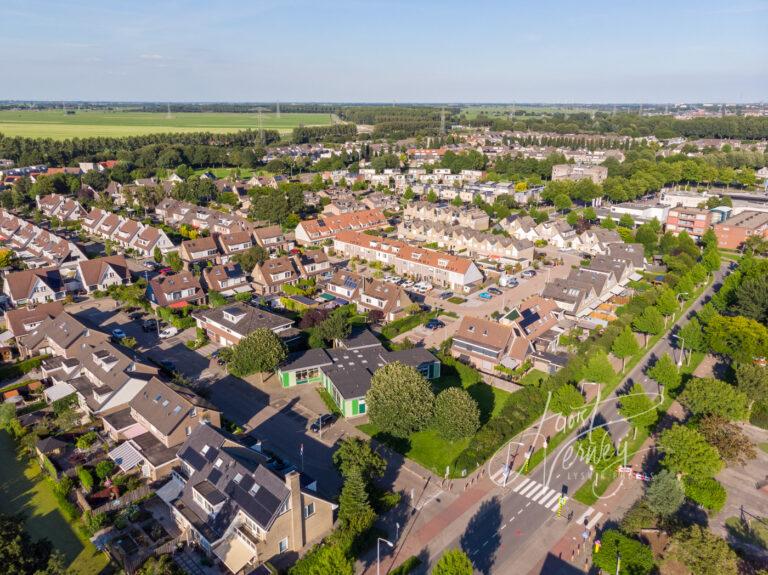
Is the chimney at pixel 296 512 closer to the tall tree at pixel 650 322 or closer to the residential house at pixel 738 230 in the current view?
the tall tree at pixel 650 322

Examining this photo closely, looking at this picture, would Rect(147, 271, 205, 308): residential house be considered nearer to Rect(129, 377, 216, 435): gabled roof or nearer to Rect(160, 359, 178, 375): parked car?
Rect(160, 359, 178, 375): parked car

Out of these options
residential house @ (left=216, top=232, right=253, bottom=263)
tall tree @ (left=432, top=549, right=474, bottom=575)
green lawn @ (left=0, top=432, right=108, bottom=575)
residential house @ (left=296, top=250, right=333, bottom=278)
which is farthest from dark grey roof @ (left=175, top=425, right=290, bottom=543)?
residential house @ (left=216, top=232, right=253, bottom=263)

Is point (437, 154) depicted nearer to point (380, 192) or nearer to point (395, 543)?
point (380, 192)

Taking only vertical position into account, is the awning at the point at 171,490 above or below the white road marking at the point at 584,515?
above

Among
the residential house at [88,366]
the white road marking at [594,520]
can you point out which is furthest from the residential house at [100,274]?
the white road marking at [594,520]

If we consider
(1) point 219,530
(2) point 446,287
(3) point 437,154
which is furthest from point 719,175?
(1) point 219,530
